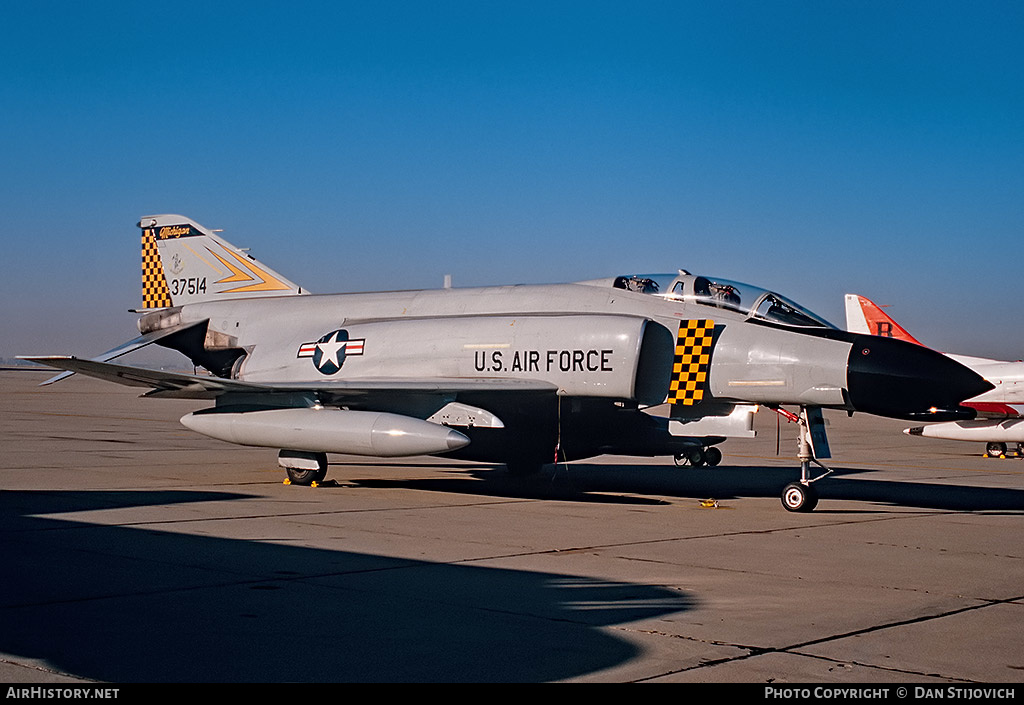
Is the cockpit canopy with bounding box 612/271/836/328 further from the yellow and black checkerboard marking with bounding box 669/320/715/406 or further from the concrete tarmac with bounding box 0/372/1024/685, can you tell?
the concrete tarmac with bounding box 0/372/1024/685

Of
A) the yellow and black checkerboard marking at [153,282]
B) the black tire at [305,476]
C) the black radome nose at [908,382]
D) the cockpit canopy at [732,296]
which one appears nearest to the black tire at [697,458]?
the cockpit canopy at [732,296]

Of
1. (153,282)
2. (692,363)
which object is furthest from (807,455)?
(153,282)

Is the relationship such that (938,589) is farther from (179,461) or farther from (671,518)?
(179,461)

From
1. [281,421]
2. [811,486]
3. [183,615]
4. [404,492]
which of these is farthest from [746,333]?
[183,615]

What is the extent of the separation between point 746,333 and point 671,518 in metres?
2.45

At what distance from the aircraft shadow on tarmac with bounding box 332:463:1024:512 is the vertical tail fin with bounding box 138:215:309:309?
136 inches

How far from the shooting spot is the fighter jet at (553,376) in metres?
11.3

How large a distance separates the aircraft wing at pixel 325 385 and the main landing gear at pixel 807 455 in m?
2.92

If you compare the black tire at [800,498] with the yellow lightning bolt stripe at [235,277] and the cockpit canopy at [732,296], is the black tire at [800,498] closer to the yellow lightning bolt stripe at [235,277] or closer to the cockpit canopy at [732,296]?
the cockpit canopy at [732,296]

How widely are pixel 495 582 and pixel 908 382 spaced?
5.73 meters

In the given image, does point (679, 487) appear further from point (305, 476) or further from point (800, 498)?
point (305, 476)

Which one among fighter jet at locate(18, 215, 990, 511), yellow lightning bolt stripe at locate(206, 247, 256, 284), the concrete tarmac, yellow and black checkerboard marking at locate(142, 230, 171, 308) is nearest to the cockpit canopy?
fighter jet at locate(18, 215, 990, 511)

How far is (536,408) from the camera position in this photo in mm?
13148

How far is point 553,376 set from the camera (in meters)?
12.5
